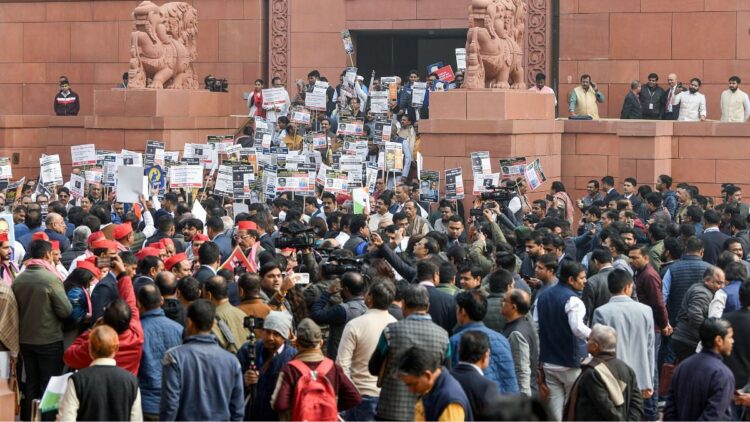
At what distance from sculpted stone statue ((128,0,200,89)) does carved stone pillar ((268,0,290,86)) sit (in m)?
4.89

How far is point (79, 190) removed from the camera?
70.1 ft

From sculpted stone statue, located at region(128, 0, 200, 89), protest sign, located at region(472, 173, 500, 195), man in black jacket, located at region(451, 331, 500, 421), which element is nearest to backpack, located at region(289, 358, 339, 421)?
man in black jacket, located at region(451, 331, 500, 421)

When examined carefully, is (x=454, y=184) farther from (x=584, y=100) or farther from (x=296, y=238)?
(x=296, y=238)

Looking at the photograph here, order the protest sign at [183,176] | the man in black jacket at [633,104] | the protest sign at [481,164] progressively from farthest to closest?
the man in black jacket at [633,104] < the protest sign at [481,164] < the protest sign at [183,176]

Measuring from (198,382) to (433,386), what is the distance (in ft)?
5.51

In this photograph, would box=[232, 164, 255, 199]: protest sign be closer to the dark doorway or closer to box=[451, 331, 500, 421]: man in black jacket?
box=[451, 331, 500, 421]: man in black jacket

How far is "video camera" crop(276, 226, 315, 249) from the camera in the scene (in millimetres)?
12352

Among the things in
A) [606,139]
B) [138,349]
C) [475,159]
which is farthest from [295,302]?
[606,139]

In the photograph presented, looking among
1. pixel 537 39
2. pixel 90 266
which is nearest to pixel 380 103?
pixel 537 39

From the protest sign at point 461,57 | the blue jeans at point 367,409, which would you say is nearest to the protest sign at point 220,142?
the protest sign at point 461,57

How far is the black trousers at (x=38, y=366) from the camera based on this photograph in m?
11.8

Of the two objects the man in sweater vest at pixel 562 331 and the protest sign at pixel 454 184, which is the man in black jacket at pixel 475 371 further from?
the protest sign at pixel 454 184

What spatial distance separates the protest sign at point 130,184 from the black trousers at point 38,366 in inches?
270

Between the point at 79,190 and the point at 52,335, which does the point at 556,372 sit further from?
the point at 79,190
